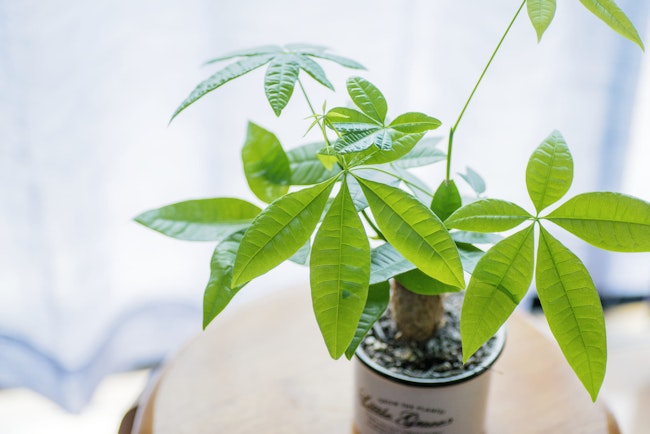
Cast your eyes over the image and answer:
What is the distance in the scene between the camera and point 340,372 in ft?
3.10

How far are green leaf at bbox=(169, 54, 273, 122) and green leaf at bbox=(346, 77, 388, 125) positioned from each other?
0.29ft

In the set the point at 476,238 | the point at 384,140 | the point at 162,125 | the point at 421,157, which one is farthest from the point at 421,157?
the point at 162,125

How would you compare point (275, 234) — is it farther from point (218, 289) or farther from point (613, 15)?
point (613, 15)

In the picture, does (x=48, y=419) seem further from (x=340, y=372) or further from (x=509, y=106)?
(x=509, y=106)

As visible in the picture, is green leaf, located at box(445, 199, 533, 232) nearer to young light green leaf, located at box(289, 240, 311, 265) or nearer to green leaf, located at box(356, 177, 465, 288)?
green leaf, located at box(356, 177, 465, 288)

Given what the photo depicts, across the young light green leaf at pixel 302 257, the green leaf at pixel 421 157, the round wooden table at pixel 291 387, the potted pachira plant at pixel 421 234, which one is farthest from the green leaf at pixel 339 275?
the round wooden table at pixel 291 387

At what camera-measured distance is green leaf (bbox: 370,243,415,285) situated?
637mm

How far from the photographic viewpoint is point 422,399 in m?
0.70

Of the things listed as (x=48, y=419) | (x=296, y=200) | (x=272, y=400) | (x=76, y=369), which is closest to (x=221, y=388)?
(x=272, y=400)

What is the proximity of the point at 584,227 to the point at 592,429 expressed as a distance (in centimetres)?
37

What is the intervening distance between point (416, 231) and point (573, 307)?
0.14 meters

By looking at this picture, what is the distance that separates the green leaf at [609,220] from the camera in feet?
1.84

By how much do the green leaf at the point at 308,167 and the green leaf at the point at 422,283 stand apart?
0.14 metres

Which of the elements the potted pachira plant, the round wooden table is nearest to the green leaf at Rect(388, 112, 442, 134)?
the potted pachira plant
